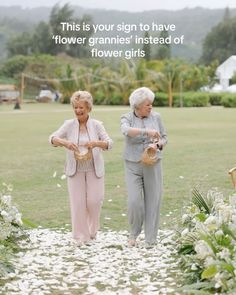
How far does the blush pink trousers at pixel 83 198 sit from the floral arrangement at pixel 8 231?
0.58 meters

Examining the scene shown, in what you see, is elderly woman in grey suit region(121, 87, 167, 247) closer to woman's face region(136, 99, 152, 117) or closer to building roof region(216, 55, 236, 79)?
woman's face region(136, 99, 152, 117)

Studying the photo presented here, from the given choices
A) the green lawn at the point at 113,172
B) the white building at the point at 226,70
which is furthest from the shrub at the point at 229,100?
the white building at the point at 226,70

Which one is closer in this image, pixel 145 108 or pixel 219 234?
pixel 219 234

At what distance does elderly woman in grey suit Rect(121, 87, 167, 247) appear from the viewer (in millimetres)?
6496

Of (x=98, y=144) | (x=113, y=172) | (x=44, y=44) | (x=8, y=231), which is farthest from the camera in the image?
(x=44, y=44)

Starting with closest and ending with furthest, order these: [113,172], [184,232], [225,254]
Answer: [225,254] → [184,232] → [113,172]

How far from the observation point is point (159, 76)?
177ft

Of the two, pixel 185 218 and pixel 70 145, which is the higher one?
pixel 70 145

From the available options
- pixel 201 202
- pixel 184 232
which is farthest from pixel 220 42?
pixel 184 232

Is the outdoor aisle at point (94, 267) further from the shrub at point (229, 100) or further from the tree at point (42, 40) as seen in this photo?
the tree at point (42, 40)

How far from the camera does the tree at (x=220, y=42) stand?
303ft

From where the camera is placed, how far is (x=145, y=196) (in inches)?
261

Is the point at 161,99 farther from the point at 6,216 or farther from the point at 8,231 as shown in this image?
the point at 8,231

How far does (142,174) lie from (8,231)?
144cm
